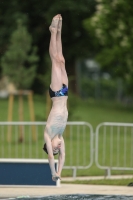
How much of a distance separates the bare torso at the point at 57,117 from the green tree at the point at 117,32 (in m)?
24.8

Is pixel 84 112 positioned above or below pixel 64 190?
above

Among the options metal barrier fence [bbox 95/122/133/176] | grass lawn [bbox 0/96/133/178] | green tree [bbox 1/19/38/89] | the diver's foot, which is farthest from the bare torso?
green tree [bbox 1/19/38/89]

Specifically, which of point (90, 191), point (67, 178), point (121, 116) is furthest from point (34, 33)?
point (90, 191)

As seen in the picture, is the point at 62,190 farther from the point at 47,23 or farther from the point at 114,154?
the point at 47,23

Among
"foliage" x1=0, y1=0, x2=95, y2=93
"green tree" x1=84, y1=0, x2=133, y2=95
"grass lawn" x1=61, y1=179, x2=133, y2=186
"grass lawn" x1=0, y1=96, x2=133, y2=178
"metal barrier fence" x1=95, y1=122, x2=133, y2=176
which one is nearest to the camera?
"grass lawn" x1=61, y1=179, x2=133, y2=186

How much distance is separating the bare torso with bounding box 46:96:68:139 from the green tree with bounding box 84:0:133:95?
81.5 ft

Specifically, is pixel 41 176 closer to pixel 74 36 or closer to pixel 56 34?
pixel 56 34

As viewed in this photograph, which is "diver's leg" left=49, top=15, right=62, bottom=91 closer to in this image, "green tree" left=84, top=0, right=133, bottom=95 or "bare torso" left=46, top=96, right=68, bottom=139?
"bare torso" left=46, top=96, right=68, bottom=139

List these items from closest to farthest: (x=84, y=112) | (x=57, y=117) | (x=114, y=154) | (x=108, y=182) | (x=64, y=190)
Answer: (x=57, y=117) < (x=64, y=190) < (x=108, y=182) < (x=114, y=154) < (x=84, y=112)

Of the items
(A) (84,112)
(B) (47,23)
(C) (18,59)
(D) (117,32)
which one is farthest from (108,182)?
(B) (47,23)

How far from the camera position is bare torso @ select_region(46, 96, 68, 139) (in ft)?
39.1

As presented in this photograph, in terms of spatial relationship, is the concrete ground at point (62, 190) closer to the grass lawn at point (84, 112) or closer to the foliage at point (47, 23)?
the grass lawn at point (84, 112)

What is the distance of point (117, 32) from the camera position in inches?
1555

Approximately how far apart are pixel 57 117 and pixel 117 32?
91.3ft
